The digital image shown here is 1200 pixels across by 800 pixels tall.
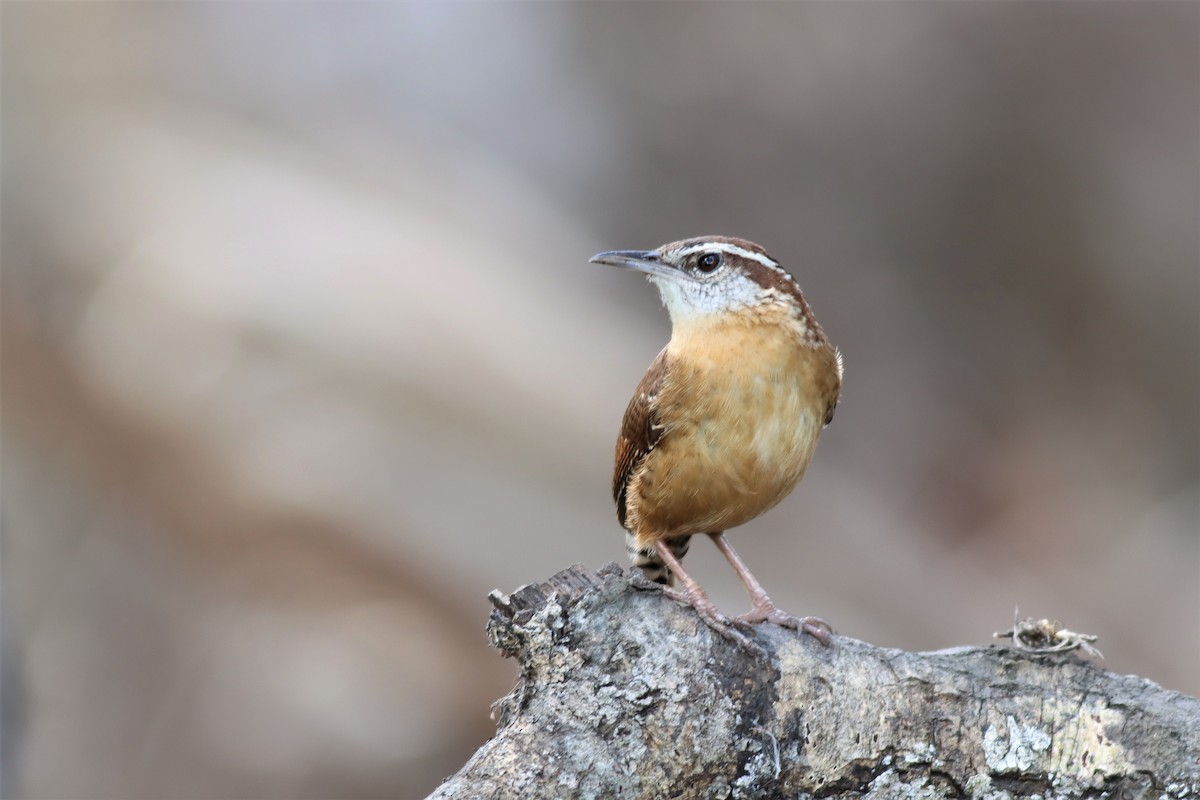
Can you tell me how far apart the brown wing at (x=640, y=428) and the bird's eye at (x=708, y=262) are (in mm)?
398

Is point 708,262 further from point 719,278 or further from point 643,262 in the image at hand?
point 643,262

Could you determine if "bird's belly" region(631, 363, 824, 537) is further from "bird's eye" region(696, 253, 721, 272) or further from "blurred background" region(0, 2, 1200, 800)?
"blurred background" region(0, 2, 1200, 800)

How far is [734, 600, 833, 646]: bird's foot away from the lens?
385 centimetres

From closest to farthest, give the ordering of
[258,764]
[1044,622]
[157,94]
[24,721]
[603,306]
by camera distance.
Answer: [1044,622]
[258,764]
[24,721]
[157,94]
[603,306]

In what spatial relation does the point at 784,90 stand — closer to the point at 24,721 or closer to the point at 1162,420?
A: the point at 1162,420

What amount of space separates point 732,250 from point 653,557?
4.55 ft

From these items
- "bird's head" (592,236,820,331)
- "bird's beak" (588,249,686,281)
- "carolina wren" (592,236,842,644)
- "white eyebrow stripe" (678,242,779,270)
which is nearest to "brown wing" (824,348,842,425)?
"carolina wren" (592,236,842,644)


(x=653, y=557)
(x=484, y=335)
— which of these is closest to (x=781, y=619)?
(x=653, y=557)

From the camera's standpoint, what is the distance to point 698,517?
4434 millimetres

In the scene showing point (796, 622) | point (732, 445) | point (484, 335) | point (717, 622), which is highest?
point (484, 335)

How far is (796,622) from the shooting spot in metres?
4.01

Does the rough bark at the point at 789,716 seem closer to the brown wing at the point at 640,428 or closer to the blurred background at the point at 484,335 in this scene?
the brown wing at the point at 640,428

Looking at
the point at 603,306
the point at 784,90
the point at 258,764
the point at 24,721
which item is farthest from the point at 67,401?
the point at 784,90

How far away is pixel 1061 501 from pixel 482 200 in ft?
23.1
